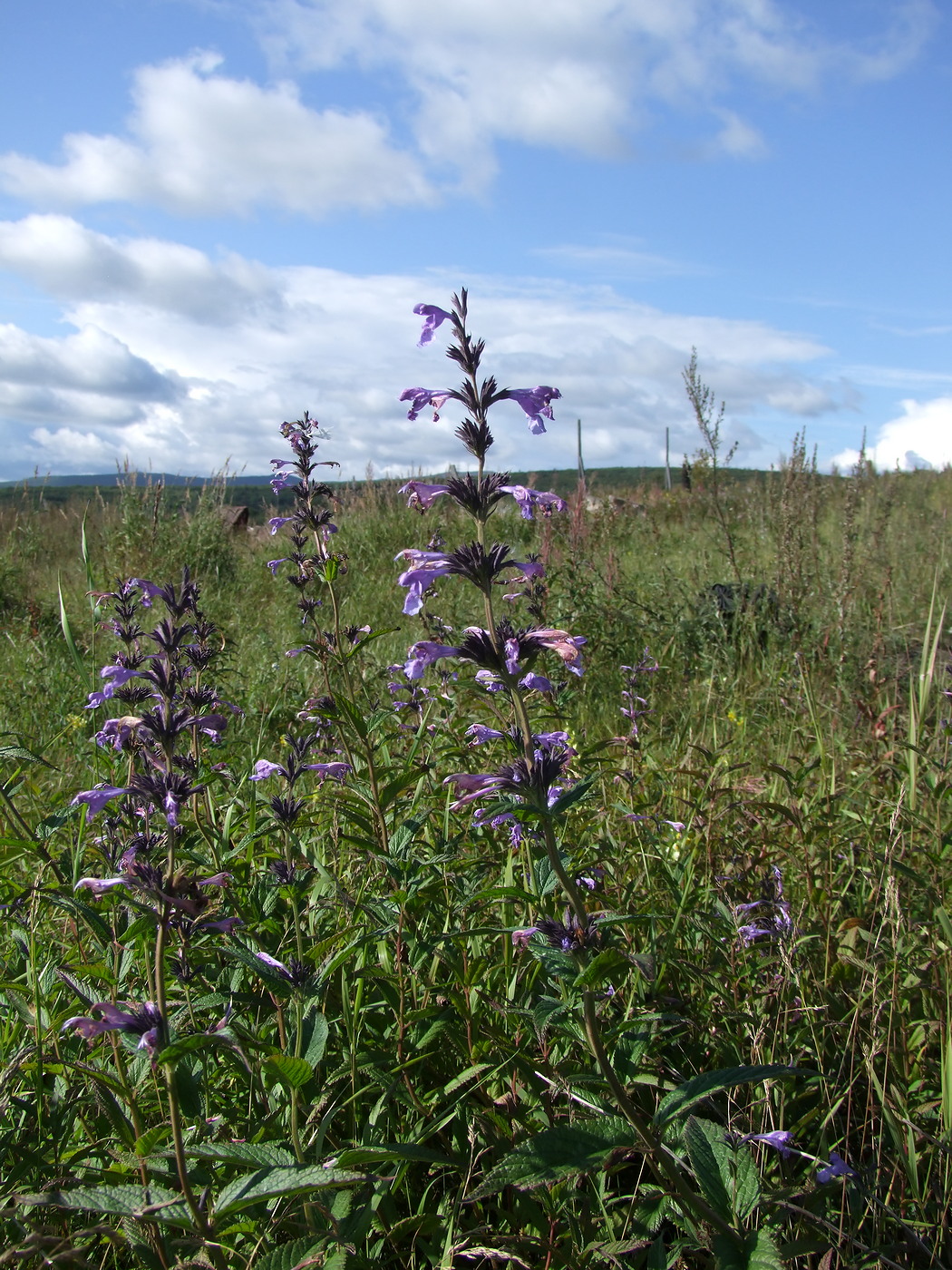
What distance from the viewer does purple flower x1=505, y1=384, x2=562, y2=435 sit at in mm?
1679

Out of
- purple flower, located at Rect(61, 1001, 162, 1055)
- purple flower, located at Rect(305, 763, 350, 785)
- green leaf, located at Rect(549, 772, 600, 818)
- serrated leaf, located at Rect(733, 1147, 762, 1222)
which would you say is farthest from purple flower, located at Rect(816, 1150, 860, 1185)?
Result: purple flower, located at Rect(305, 763, 350, 785)

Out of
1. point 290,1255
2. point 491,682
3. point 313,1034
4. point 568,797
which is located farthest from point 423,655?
point 290,1255

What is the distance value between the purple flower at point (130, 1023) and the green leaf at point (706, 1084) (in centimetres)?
72

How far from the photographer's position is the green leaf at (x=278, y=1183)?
39.0 inches

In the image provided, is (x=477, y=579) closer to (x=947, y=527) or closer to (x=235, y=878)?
(x=235, y=878)

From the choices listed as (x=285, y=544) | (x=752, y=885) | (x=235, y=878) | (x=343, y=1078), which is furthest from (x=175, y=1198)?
(x=285, y=544)

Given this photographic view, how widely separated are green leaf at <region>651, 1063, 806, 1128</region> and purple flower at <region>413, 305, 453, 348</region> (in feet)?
4.75

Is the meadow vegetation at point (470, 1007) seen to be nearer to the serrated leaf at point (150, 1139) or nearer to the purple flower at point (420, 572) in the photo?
the serrated leaf at point (150, 1139)

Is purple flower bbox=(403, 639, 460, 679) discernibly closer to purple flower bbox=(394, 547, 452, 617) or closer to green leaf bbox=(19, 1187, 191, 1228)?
→ purple flower bbox=(394, 547, 452, 617)

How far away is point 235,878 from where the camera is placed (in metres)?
2.10

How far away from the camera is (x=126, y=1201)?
1063 millimetres

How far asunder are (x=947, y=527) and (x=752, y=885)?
8.34m

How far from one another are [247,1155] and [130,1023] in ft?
0.82

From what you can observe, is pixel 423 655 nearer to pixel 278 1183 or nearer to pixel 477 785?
pixel 477 785
